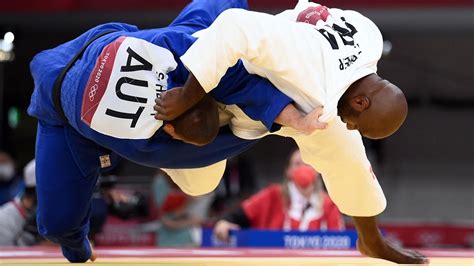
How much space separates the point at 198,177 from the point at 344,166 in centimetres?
46

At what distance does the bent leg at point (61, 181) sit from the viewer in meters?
2.72

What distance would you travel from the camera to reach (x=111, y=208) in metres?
5.34

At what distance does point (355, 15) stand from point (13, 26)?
20.5 ft

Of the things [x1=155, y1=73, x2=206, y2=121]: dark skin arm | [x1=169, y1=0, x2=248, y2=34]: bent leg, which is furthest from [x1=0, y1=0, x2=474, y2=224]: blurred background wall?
[x1=155, y1=73, x2=206, y2=121]: dark skin arm

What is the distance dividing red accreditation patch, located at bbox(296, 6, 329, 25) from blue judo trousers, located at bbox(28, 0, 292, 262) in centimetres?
22

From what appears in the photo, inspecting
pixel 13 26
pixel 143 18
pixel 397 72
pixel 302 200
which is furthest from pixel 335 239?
pixel 397 72

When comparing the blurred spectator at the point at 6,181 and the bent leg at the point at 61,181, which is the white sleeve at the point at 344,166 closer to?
the bent leg at the point at 61,181

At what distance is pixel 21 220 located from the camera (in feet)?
14.4

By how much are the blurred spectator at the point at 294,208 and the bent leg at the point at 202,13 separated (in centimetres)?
186

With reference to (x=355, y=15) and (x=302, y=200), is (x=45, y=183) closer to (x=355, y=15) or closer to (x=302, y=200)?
(x=355, y=15)

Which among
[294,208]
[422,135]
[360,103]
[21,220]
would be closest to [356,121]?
[360,103]

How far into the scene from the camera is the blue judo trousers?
2391 mm

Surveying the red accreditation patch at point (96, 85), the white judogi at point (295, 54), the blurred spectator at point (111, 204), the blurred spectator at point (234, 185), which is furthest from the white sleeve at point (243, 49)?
the blurred spectator at point (234, 185)

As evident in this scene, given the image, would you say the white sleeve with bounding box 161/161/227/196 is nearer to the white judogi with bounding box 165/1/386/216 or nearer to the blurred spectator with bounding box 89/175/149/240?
the white judogi with bounding box 165/1/386/216
